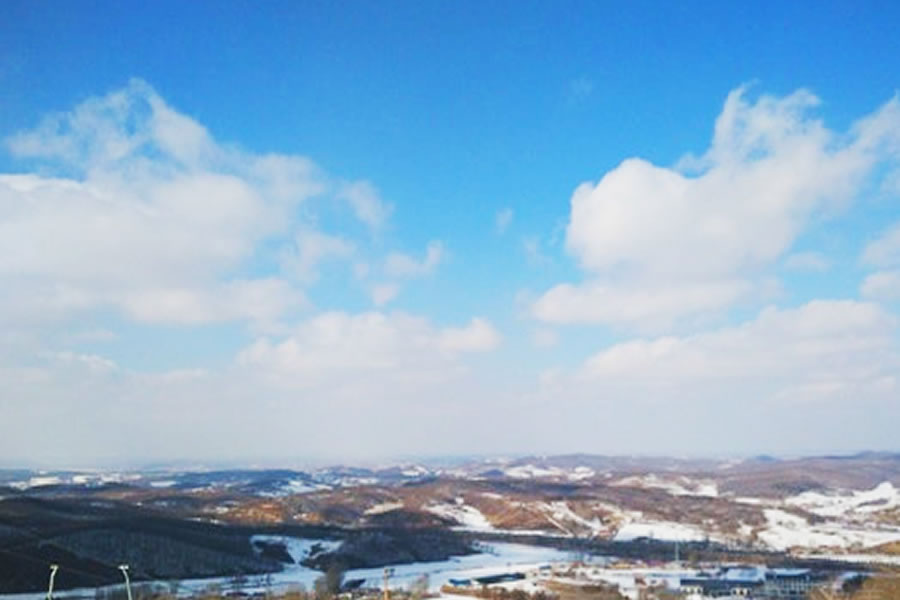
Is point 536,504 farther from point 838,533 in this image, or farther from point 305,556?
point 305,556

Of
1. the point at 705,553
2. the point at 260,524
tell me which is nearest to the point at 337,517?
the point at 260,524

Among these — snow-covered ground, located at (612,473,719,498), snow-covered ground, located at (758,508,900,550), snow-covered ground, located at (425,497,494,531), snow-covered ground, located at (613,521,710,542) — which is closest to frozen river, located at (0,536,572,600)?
snow-covered ground, located at (613,521,710,542)

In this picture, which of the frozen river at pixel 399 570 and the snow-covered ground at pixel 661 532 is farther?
the snow-covered ground at pixel 661 532

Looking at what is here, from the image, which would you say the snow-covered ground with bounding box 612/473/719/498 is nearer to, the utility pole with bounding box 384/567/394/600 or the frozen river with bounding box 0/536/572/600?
the frozen river with bounding box 0/536/572/600

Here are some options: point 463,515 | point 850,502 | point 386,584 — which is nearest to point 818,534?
point 463,515

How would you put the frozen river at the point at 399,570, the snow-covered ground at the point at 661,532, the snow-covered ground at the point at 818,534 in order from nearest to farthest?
the frozen river at the point at 399,570 → the snow-covered ground at the point at 818,534 → the snow-covered ground at the point at 661,532

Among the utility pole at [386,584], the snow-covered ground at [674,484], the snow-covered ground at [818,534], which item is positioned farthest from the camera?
the snow-covered ground at [674,484]

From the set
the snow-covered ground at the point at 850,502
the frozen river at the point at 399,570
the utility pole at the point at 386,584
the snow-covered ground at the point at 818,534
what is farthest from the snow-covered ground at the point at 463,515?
the snow-covered ground at the point at 850,502

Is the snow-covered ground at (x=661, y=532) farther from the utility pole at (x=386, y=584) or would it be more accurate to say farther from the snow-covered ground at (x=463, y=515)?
the utility pole at (x=386, y=584)

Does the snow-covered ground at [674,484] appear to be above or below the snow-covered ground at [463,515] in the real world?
above

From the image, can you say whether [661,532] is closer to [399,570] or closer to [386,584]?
[399,570]

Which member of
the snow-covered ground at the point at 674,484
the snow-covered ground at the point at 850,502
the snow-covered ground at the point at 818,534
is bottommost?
the snow-covered ground at the point at 818,534
